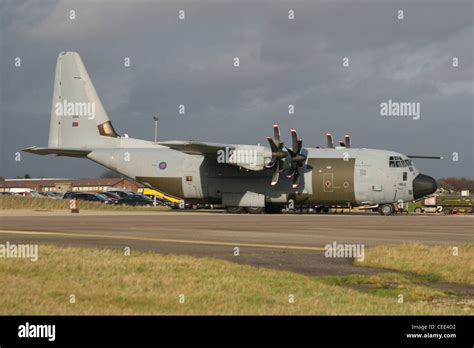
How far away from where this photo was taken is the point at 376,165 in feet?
156

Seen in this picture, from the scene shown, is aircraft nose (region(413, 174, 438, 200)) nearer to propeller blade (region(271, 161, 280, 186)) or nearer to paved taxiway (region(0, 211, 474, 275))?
propeller blade (region(271, 161, 280, 186))

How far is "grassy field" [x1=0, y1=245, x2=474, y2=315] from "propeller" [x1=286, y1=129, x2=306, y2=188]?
3277 cm

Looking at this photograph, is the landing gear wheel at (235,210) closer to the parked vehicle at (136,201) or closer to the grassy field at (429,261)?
the grassy field at (429,261)

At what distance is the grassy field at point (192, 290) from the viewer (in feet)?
32.2

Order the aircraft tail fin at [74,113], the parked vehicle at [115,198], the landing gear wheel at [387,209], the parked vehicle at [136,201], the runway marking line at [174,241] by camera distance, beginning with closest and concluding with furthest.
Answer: the runway marking line at [174,241] → the landing gear wheel at [387,209] → the aircraft tail fin at [74,113] → the parked vehicle at [115,198] → the parked vehicle at [136,201]

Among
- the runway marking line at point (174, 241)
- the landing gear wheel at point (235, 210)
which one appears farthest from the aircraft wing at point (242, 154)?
the runway marking line at point (174, 241)

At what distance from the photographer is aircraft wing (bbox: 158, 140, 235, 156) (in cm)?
4604

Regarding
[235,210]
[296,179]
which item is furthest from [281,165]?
[235,210]

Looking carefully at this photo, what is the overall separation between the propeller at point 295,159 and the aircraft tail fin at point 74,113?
14926 millimetres

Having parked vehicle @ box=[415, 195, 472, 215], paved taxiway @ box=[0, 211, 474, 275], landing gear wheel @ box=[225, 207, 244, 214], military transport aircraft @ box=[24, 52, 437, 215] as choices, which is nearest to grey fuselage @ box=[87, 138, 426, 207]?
military transport aircraft @ box=[24, 52, 437, 215]
